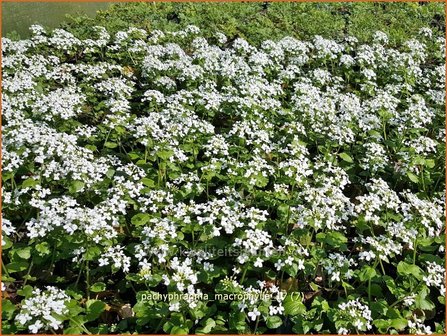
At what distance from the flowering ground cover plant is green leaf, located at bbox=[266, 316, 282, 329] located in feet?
0.06

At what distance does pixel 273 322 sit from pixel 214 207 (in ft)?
3.65

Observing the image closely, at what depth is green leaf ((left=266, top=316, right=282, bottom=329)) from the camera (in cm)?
382

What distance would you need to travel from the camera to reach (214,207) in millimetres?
4277

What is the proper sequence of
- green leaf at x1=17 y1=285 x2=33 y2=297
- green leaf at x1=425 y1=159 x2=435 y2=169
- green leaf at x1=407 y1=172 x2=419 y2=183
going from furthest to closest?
1. green leaf at x1=425 y1=159 x2=435 y2=169
2. green leaf at x1=407 y1=172 x2=419 y2=183
3. green leaf at x1=17 y1=285 x2=33 y2=297

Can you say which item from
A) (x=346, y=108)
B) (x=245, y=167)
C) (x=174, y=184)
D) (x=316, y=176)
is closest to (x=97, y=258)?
(x=174, y=184)

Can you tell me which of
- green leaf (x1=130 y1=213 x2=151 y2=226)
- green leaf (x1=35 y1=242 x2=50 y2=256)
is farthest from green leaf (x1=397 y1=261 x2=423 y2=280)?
green leaf (x1=35 y1=242 x2=50 y2=256)

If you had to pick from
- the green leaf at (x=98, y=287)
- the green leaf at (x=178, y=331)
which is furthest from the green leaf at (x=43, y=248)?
the green leaf at (x=178, y=331)

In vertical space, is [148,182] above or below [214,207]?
below

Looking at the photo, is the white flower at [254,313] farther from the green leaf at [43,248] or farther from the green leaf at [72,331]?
the green leaf at [43,248]

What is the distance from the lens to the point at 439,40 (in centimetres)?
930

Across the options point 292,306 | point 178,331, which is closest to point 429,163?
point 292,306

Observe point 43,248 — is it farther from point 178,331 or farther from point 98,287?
point 178,331

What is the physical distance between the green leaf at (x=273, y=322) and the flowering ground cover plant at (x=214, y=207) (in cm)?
2

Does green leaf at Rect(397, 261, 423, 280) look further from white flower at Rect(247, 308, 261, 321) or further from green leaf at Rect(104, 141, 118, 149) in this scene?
green leaf at Rect(104, 141, 118, 149)
